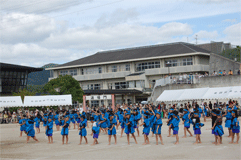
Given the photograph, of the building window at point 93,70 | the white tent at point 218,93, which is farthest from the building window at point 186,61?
the white tent at point 218,93

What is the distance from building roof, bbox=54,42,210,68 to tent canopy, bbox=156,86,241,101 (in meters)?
28.2

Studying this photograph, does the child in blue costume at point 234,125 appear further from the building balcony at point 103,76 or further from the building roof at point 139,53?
the building balcony at point 103,76

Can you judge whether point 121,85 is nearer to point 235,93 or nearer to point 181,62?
point 181,62

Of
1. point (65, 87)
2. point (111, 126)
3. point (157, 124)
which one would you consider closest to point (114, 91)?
point (65, 87)

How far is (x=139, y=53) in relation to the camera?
71812 millimetres

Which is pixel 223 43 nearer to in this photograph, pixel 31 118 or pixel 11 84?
pixel 11 84

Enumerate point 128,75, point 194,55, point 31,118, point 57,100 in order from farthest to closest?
point 128,75 < point 194,55 < point 57,100 < point 31,118

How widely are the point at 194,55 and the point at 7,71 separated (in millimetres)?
37270

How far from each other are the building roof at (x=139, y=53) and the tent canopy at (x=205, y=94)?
2816 centimetres

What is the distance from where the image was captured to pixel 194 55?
205ft

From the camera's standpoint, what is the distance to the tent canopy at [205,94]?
31559mm

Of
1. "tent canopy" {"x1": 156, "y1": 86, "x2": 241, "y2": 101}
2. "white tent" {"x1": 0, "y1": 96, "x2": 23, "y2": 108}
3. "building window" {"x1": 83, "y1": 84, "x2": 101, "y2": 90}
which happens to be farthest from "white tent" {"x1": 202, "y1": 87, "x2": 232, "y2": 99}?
"building window" {"x1": 83, "y1": 84, "x2": 101, "y2": 90}

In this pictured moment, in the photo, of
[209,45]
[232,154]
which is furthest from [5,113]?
[209,45]

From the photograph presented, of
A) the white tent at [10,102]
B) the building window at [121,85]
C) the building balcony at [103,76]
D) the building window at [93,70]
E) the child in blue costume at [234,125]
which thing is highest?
the building window at [93,70]
